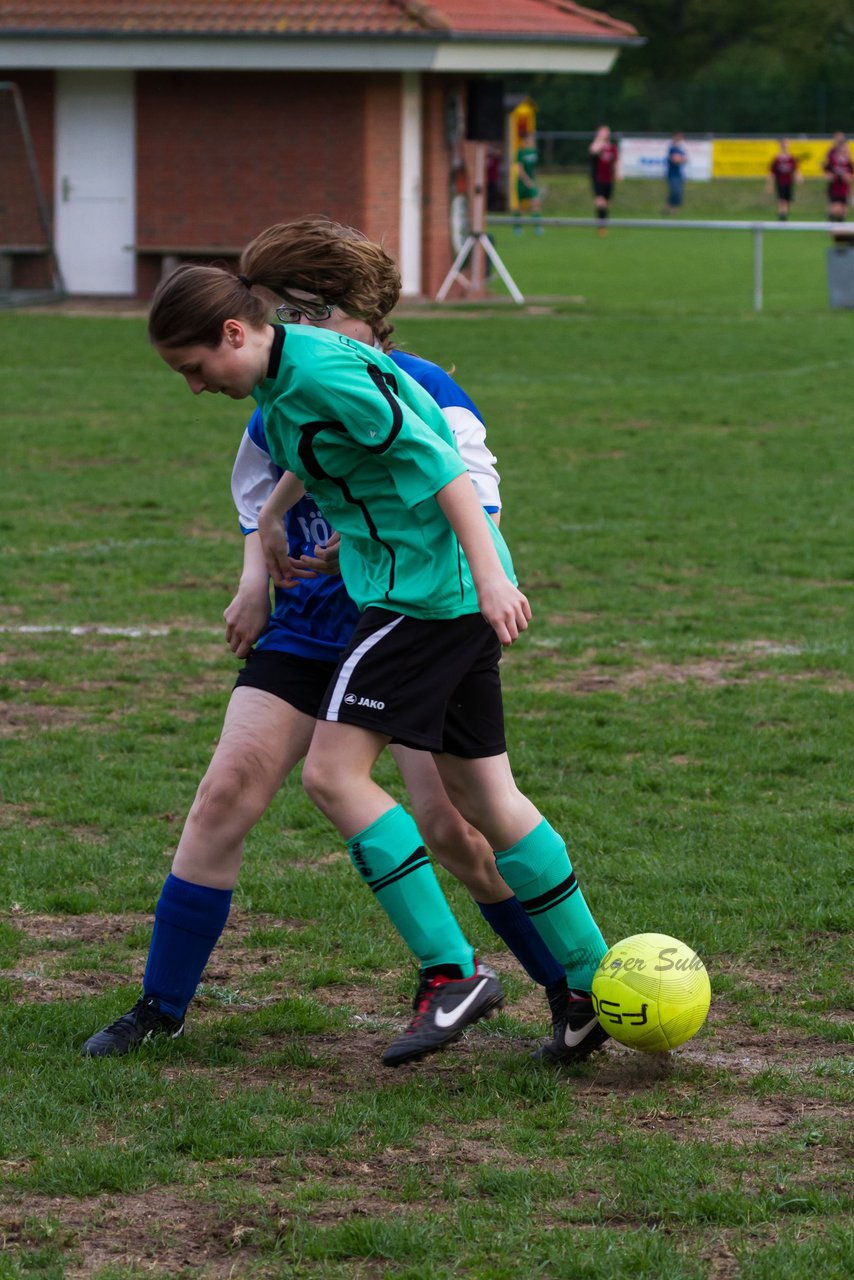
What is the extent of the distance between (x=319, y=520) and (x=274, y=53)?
1970cm

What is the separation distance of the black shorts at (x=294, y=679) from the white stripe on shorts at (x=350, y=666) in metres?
0.29

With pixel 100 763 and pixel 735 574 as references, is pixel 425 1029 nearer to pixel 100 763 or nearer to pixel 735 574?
pixel 100 763

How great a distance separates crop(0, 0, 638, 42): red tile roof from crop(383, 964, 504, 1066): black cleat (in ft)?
65.0

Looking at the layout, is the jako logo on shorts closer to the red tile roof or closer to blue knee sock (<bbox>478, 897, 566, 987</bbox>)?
blue knee sock (<bbox>478, 897, 566, 987</bbox>)

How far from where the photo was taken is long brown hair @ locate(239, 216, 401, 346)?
3479 millimetres

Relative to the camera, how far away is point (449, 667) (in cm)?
346

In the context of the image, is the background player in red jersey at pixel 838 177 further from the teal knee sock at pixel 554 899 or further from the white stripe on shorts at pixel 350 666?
the white stripe on shorts at pixel 350 666

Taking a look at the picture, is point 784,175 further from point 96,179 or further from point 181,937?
Result: point 181,937

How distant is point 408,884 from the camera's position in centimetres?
350

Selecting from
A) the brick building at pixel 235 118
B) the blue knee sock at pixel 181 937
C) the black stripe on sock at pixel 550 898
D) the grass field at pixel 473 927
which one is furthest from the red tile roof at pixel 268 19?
the black stripe on sock at pixel 550 898

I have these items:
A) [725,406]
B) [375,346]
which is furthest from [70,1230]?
[725,406]

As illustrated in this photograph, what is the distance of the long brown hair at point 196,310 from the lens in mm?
3305

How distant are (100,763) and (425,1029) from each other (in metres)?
2.66

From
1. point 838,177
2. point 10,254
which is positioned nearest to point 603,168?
point 838,177
